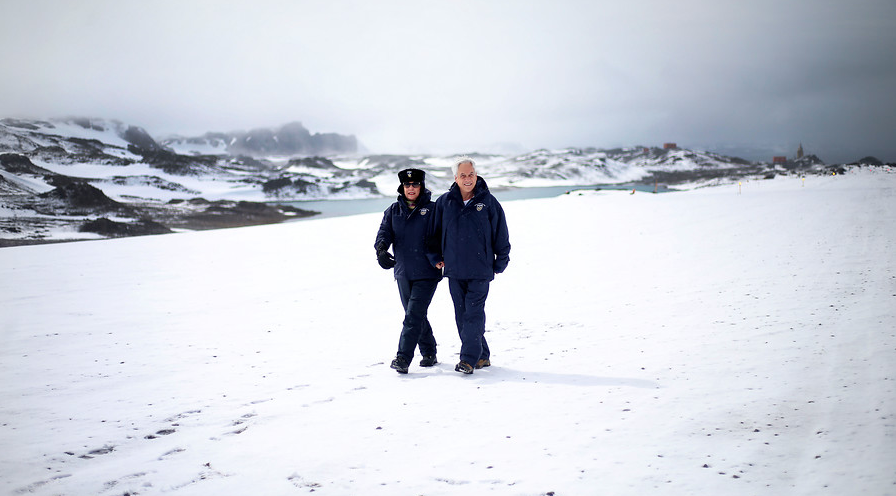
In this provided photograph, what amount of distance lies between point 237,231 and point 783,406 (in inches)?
855

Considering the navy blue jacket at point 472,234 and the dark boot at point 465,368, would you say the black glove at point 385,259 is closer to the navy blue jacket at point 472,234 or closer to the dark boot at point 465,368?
the navy blue jacket at point 472,234

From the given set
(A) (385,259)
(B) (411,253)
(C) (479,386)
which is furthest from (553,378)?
(A) (385,259)

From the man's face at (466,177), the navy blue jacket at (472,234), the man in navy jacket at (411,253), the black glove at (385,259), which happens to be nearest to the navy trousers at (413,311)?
the man in navy jacket at (411,253)

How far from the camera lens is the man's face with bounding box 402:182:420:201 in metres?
5.52

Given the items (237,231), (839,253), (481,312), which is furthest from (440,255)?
(237,231)

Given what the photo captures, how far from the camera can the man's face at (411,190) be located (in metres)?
5.52

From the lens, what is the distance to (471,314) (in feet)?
17.9

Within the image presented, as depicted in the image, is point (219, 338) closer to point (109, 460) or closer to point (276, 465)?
point (109, 460)

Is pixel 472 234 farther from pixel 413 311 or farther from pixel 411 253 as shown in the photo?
pixel 413 311

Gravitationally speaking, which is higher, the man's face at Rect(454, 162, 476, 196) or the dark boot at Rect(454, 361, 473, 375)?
the man's face at Rect(454, 162, 476, 196)

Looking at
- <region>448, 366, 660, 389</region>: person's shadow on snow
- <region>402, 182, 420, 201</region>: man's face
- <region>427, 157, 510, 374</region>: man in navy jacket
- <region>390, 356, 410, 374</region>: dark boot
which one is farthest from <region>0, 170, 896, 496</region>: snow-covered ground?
<region>402, 182, 420, 201</region>: man's face

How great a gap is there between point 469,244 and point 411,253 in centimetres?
67

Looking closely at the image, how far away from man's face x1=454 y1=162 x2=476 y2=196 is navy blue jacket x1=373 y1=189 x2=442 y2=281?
42 centimetres

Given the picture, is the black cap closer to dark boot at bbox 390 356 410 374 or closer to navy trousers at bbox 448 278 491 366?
navy trousers at bbox 448 278 491 366
